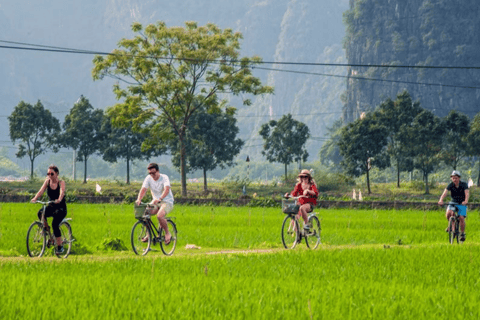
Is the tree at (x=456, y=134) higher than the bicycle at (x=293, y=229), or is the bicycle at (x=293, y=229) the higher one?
the tree at (x=456, y=134)

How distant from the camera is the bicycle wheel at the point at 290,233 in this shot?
57.4ft

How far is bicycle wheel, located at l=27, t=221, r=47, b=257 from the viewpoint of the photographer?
14594mm

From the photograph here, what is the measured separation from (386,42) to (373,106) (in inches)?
622

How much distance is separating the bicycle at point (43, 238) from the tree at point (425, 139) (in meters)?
52.1

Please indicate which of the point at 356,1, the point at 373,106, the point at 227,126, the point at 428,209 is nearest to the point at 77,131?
the point at 227,126

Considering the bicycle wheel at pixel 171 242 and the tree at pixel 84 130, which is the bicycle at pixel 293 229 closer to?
the bicycle wheel at pixel 171 242

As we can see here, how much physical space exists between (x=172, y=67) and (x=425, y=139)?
24.1 meters

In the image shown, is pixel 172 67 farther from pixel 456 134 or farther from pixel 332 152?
pixel 332 152

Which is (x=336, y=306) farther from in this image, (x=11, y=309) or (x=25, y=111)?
(x=25, y=111)

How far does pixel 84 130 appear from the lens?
259ft

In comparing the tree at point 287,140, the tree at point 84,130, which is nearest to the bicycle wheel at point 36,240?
the tree at point 287,140

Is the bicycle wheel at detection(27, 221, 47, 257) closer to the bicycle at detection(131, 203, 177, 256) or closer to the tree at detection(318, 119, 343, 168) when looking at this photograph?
the bicycle at detection(131, 203, 177, 256)

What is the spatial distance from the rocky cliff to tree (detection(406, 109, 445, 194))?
261ft

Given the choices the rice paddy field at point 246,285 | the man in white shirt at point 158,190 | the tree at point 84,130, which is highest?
the tree at point 84,130
